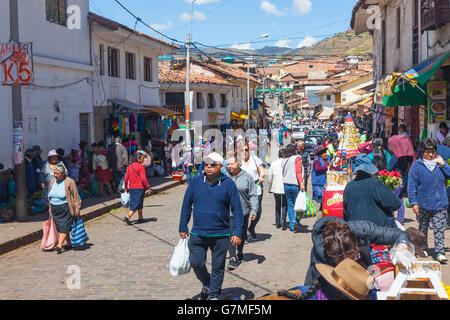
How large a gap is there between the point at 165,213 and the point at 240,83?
1462 inches

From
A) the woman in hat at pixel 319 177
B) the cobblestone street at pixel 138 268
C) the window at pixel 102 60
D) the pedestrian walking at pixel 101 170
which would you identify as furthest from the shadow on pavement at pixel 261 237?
the window at pixel 102 60

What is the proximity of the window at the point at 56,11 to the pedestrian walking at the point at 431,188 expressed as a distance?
39.3ft

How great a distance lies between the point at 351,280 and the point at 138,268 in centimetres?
493

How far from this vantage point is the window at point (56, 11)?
52.5 feet

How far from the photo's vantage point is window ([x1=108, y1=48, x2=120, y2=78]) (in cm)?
2059

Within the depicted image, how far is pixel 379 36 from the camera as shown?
26.1 metres

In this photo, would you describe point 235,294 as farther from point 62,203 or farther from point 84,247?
point 84,247

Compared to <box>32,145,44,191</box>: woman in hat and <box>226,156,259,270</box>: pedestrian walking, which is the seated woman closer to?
<box>226,156,259,270</box>: pedestrian walking

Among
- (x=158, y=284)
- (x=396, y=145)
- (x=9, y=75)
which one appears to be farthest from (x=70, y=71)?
(x=158, y=284)

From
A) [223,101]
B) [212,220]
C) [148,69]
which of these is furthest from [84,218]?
[223,101]

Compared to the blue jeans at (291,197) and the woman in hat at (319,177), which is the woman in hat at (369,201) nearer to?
the blue jeans at (291,197)

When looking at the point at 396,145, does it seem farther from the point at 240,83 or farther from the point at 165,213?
the point at 240,83

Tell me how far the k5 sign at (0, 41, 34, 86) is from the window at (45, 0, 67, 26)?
192 inches

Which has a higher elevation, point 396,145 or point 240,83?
point 240,83
